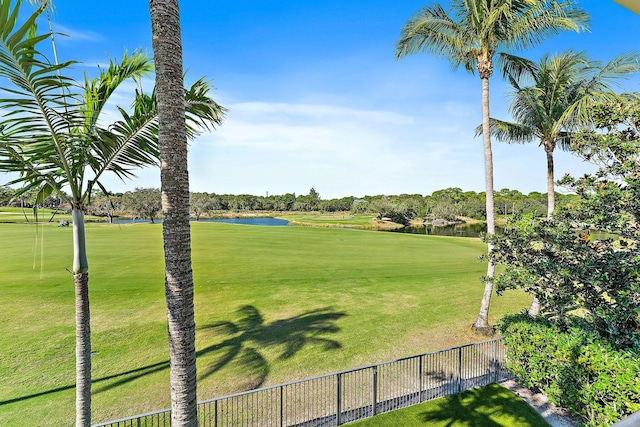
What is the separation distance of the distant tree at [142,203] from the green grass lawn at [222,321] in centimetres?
4021

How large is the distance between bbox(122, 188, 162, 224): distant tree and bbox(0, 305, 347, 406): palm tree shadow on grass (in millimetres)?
55120

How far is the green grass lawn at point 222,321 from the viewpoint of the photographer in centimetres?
654

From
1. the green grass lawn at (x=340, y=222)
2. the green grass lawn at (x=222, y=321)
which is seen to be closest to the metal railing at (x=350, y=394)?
the green grass lawn at (x=222, y=321)

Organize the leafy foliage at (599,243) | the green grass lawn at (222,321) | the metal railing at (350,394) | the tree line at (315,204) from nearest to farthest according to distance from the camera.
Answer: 1. the leafy foliage at (599,243)
2. the metal railing at (350,394)
3. the green grass lawn at (222,321)
4. the tree line at (315,204)

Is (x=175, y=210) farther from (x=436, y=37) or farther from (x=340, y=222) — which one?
(x=340, y=222)

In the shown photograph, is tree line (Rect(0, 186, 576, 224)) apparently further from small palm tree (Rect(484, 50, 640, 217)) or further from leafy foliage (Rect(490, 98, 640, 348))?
small palm tree (Rect(484, 50, 640, 217))

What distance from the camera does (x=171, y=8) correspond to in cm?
264

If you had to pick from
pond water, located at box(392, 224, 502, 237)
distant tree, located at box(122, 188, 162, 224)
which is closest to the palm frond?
pond water, located at box(392, 224, 502, 237)

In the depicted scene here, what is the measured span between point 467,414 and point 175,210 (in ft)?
21.7

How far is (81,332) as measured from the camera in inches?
154

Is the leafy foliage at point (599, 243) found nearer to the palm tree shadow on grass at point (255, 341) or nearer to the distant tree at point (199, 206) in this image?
the palm tree shadow on grass at point (255, 341)

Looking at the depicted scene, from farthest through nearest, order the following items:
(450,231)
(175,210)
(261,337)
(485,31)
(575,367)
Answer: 1. (450,231)
2. (261,337)
3. (485,31)
4. (575,367)
5. (175,210)

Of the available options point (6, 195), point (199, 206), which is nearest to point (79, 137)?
point (6, 195)

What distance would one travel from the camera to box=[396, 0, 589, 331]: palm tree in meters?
8.05
